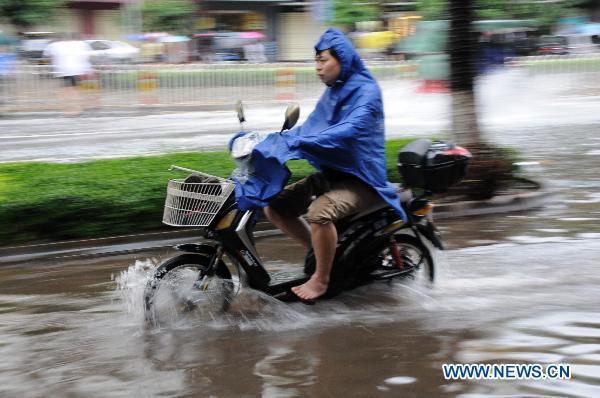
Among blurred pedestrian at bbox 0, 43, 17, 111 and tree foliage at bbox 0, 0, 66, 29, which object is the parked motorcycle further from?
tree foliage at bbox 0, 0, 66, 29

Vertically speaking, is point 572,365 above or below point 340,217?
below

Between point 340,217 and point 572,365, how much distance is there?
176cm

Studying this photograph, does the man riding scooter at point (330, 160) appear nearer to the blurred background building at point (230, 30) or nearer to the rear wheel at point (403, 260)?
the rear wheel at point (403, 260)

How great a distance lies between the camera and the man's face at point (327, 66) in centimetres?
559

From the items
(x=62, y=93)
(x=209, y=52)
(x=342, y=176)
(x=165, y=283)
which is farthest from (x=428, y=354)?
(x=209, y=52)

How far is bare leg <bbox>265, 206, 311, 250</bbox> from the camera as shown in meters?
5.98

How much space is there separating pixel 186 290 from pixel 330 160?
4.40 ft

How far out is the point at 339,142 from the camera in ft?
17.9

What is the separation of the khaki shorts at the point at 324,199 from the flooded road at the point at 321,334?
71 centimetres

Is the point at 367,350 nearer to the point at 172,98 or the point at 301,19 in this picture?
the point at 172,98

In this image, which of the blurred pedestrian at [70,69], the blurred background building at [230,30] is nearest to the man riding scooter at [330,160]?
the blurred background building at [230,30]

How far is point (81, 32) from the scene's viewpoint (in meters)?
38.0

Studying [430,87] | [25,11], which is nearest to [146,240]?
[430,87]

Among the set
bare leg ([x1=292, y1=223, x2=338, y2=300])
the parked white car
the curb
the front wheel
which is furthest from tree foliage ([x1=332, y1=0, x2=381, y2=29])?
the parked white car
